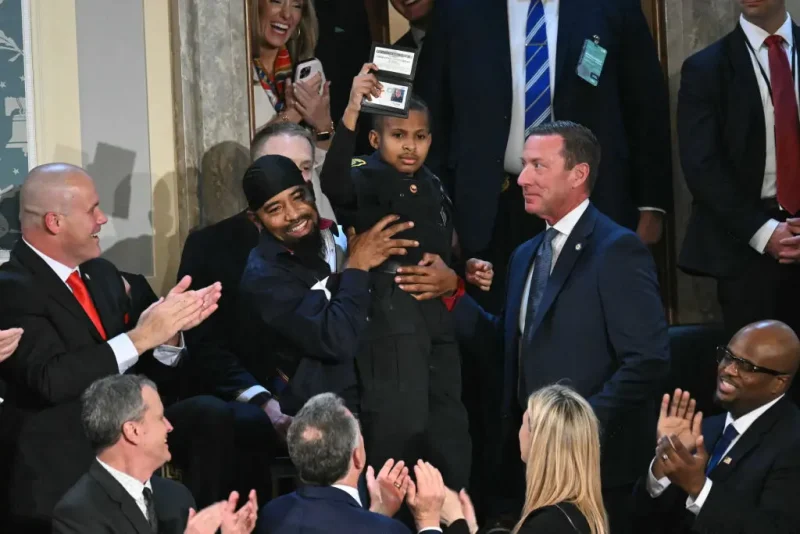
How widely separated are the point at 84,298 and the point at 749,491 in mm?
2117

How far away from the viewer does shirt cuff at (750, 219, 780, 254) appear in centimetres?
477

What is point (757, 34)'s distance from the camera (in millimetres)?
5020

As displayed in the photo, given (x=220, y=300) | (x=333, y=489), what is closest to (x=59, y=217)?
(x=220, y=300)

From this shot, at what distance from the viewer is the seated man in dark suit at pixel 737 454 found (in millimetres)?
3918

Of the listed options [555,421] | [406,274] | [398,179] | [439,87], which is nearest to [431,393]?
[406,274]

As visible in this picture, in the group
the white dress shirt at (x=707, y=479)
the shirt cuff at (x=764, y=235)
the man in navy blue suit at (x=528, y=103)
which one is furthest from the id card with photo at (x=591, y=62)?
the white dress shirt at (x=707, y=479)

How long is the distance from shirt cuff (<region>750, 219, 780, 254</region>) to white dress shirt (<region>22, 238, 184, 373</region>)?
2.11 m

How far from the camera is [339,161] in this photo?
400 cm

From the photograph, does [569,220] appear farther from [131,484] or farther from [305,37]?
[305,37]

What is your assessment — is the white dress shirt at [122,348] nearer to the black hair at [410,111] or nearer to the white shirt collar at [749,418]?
the black hair at [410,111]

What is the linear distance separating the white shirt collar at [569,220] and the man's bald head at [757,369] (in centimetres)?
66

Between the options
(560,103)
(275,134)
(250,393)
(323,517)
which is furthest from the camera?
(560,103)

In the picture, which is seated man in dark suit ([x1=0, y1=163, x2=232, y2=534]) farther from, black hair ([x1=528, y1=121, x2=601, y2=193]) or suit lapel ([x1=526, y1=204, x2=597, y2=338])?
black hair ([x1=528, y1=121, x2=601, y2=193])

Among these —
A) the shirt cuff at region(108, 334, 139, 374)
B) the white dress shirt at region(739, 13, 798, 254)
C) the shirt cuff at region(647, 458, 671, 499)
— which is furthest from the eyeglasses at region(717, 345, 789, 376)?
the shirt cuff at region(108, 334, 139, 374)
